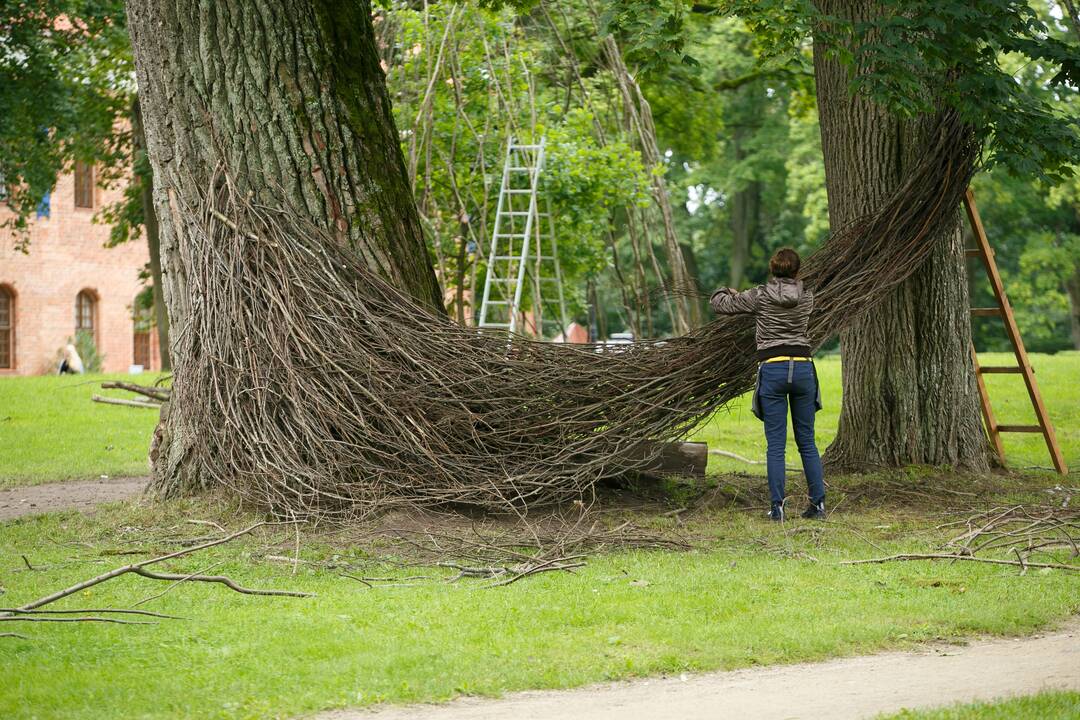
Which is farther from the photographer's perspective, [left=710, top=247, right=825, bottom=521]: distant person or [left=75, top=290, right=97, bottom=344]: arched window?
[left=75, top=290, right=97, bottom=344]: arched window

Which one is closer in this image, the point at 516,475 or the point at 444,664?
the point at 444,664

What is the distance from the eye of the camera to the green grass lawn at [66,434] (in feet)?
39.8

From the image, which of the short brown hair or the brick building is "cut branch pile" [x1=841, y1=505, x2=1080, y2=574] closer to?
the short brown hair

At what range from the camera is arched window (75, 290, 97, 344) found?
38938mm

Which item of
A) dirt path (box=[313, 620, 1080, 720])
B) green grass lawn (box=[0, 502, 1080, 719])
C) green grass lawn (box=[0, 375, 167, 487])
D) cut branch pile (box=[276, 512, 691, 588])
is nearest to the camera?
dirt path (box=[313, 620, 1080, 720])

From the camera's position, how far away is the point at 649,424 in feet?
27.8

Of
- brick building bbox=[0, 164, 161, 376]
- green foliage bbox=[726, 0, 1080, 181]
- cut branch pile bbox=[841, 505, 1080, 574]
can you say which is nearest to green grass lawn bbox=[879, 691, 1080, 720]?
cut branch pile bbox=[841, 505, 1080, 574]

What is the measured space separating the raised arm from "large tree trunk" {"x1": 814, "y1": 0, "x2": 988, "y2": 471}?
201cm

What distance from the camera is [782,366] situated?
845 cm

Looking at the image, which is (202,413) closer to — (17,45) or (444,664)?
(444,664)

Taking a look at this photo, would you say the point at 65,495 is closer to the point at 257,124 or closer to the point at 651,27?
the point at 257,124

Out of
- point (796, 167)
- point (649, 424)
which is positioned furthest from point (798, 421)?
point (796, 167)

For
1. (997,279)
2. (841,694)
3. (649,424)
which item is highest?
(997,279)

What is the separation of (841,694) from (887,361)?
20.2 ft
